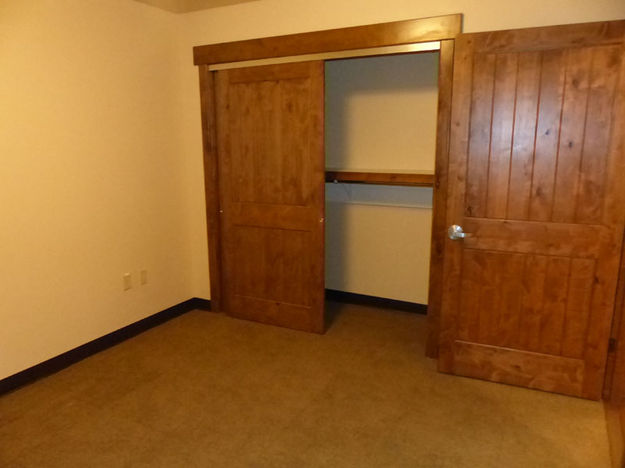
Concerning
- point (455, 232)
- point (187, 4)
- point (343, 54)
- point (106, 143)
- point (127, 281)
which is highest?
point (187, 4)

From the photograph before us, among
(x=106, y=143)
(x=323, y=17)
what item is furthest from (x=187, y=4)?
(x=106, y=143)

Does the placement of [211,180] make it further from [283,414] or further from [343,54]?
[283,414]

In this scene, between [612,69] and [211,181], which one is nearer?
[612,69]

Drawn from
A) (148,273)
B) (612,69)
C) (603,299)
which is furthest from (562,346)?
(148,273)

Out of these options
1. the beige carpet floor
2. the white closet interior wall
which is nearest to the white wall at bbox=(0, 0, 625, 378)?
the beige carpet floor

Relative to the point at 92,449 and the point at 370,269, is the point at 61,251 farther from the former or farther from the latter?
the point at 370,269

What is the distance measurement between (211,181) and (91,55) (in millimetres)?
1211

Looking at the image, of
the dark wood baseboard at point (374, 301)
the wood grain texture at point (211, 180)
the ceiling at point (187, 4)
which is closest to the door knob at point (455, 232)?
the dark wood baseboard at point (374, 301)

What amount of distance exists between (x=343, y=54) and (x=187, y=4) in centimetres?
132

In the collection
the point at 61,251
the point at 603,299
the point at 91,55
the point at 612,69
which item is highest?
the point at 91,55

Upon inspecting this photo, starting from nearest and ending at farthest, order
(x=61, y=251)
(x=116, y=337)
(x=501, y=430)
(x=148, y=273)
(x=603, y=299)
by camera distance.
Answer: (x=501, y=430) < (x=603, y=299) < (x=61, y=251) < (x=116, y=337) < (x=148, y=273)

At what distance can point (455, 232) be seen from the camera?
2.67 meters

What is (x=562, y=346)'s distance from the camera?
2602 millimetres

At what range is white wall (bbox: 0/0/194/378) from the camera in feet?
8.52
